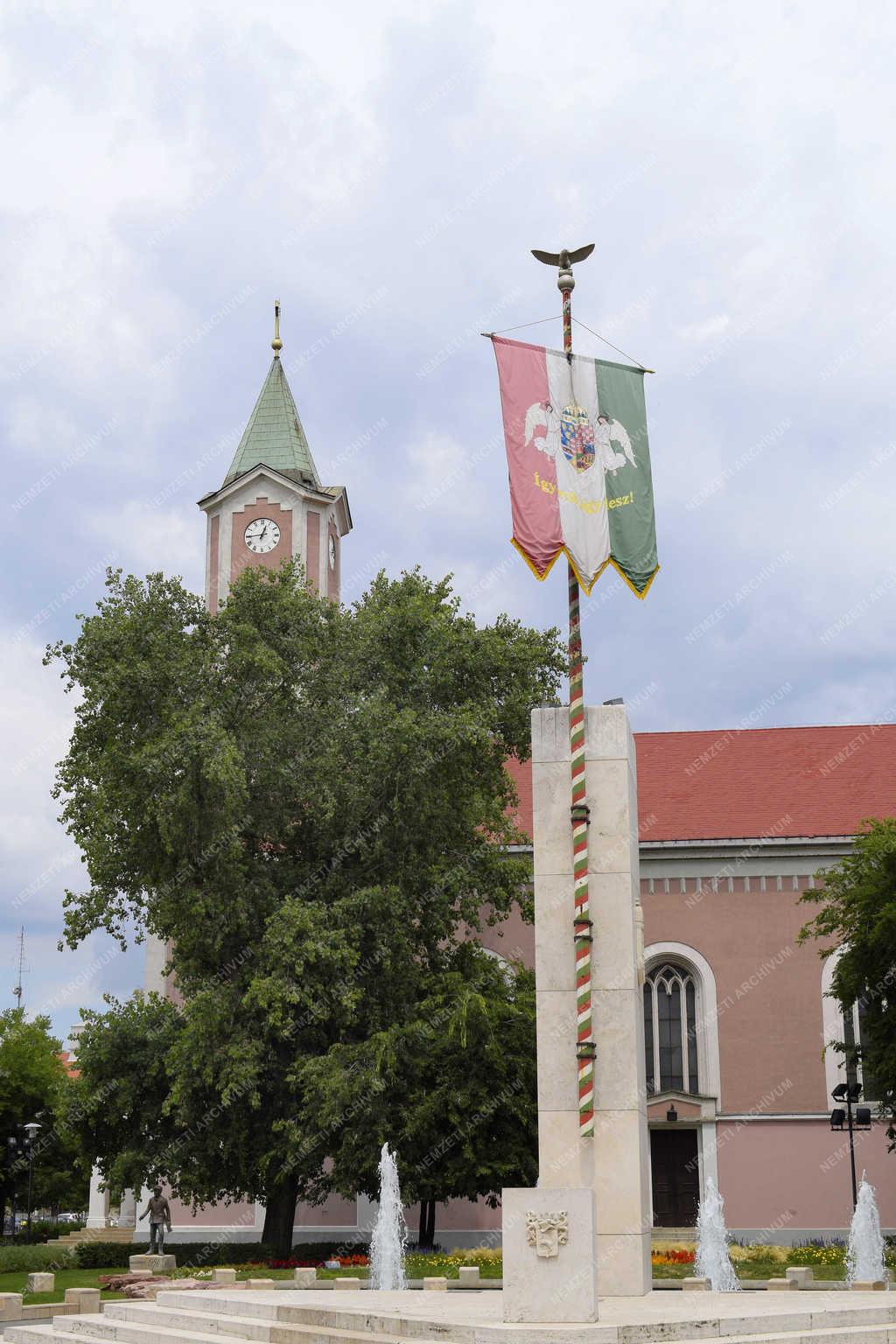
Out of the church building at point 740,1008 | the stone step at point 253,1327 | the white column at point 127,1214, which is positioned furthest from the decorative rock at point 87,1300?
the white column at point 127,1214

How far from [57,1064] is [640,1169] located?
4704cm

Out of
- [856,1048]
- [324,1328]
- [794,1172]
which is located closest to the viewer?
[324,1328]

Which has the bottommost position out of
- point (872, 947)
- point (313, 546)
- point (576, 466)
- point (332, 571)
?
point (872, 947)

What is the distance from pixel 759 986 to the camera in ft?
123

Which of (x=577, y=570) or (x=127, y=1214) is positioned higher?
(x=577, y=570)

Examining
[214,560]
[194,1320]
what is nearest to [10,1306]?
[194,1320]

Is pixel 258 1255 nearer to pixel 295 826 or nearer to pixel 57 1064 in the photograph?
pixel 295 826

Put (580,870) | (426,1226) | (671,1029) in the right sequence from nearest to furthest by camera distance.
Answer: (580,870)
(426,1226)
(671,1029)

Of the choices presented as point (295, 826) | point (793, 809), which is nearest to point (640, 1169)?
point (295, 826)

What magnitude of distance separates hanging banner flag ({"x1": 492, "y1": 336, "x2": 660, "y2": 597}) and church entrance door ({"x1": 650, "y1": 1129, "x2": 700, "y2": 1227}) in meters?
22.7

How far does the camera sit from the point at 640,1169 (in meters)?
16.9

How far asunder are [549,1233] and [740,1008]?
24.4 meters

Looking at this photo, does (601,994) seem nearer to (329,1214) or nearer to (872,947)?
(872,947)

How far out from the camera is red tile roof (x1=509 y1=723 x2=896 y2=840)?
38.9 metres
